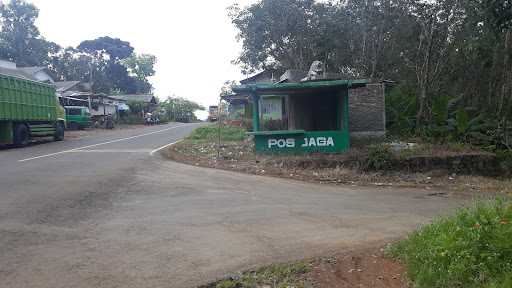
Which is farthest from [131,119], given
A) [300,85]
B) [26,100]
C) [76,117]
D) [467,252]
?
[467,252]

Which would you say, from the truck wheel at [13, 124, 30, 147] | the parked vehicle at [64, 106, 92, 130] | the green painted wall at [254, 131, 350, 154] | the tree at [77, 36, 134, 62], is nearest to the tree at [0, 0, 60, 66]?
the tree at [77, 36, 134, 62]

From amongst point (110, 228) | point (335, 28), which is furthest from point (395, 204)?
point (335, 28)

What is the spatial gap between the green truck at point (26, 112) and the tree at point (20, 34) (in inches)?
1274

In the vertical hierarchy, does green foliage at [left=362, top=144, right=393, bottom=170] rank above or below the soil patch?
above

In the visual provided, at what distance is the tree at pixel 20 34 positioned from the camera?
170 ft

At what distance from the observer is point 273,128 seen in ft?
64.7

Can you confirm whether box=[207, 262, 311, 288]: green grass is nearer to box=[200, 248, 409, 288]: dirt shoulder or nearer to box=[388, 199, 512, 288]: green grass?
box=[200, 248, 409, 288]: dirt shoulder

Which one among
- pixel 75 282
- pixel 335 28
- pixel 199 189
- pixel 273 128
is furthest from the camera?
pixel 335 28

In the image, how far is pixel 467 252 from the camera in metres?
4.45

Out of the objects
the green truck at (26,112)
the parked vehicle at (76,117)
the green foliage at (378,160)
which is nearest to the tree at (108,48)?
the parked vehicle at (76,117)

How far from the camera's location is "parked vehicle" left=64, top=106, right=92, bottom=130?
3478cm

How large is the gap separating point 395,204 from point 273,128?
35.7ft

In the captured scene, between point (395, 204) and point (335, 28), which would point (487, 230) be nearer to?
point (395, 204)

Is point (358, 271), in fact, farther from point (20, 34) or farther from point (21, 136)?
point (20, 34)
